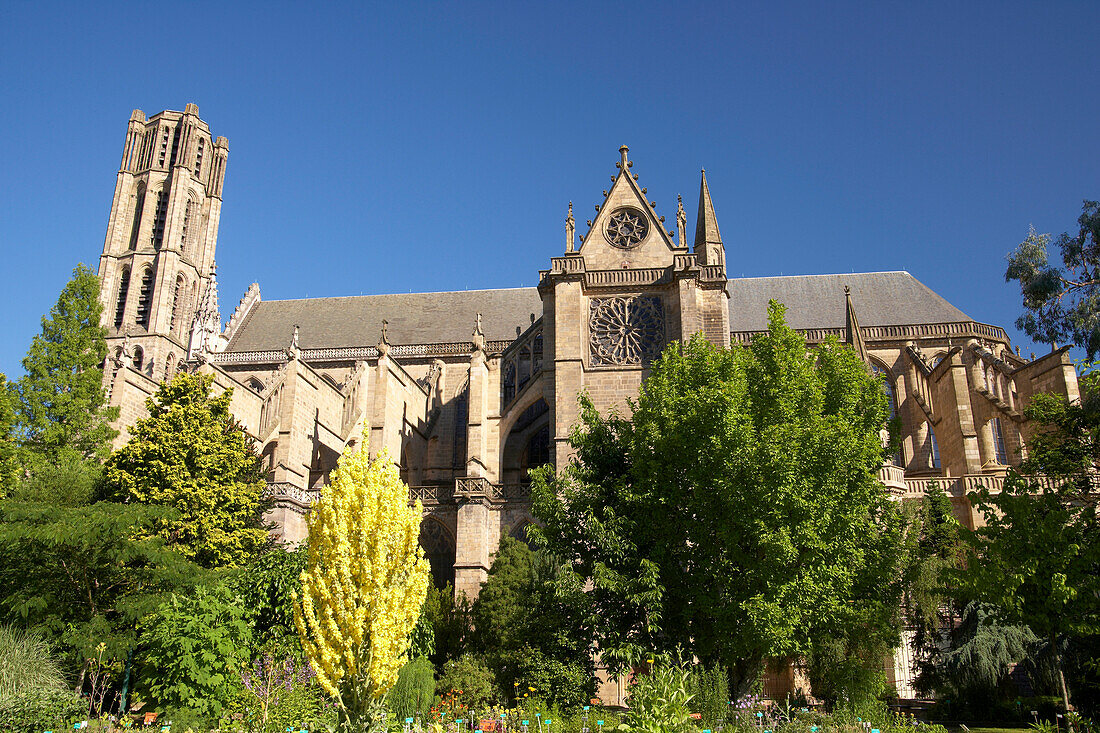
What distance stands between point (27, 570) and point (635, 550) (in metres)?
11.7

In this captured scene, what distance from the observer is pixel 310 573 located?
32.1 feet

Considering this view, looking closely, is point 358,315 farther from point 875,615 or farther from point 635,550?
point 875,615

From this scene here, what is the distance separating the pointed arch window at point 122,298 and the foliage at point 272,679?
35.1m

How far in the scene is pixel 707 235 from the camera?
104ft

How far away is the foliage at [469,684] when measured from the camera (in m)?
18.0

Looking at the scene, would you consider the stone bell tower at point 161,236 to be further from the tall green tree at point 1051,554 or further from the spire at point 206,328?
the tall green tree at point 1051,554

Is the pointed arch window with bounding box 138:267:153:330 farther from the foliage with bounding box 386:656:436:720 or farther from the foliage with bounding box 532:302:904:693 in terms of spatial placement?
the foliage with bounding box 386:656:436:720

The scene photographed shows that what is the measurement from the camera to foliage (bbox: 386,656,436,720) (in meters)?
13.6

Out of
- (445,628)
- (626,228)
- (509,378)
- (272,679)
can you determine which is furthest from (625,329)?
(272,679)

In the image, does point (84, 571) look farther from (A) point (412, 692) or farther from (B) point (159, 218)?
(B) point (159, 218)

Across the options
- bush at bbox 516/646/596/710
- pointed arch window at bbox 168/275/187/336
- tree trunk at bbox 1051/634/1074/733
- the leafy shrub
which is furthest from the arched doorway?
pointed arch window at bbox 168/275/187/336

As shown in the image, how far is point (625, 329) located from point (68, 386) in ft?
55.6

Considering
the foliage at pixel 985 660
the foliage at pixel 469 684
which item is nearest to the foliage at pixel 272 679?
the foliage at pixel 469 684

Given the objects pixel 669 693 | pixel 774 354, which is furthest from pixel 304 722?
pixel 774 354
